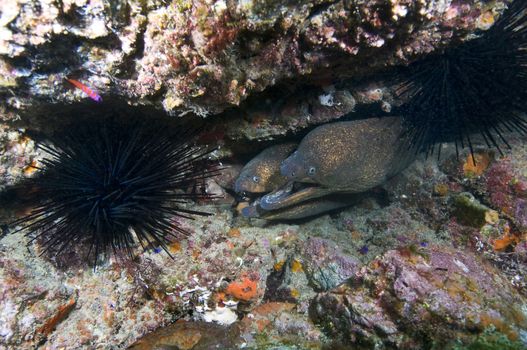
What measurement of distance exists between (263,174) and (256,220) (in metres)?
0.70

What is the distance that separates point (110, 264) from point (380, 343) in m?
3.04

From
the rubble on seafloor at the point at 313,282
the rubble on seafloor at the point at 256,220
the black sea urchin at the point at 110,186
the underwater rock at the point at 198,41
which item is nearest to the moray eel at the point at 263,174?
the rubble on seafloor at the point at 256,220

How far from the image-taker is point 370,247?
4656mm

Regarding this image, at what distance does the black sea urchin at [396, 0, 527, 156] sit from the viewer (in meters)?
3.74

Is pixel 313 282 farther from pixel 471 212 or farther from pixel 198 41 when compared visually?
pixel 198 41

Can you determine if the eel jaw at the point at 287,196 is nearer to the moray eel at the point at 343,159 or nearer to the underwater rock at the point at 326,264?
the moray eel at the point at 343,159

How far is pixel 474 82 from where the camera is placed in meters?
3.91

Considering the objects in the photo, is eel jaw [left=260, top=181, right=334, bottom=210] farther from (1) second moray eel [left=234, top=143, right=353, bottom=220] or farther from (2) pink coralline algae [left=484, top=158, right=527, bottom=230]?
(2) pink coralline algae [left=484, top=158, right=527, bottom=230]

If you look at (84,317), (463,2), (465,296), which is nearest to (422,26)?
(463,2)

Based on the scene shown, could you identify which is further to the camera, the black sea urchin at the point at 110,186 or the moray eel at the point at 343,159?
the moray eel at the point at 343,159

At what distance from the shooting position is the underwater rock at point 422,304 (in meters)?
2.54

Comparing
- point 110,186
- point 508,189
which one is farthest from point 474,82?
point 110,186

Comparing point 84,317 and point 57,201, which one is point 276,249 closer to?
point 84,317

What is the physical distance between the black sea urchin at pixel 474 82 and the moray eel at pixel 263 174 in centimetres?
194
